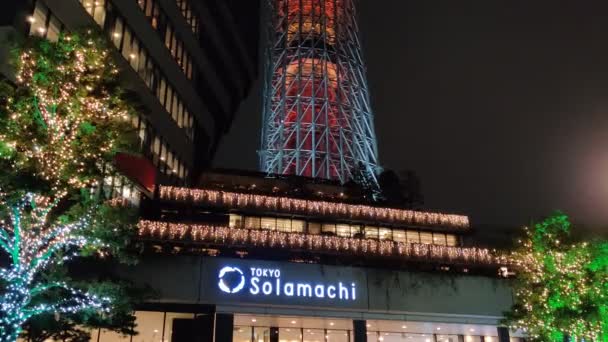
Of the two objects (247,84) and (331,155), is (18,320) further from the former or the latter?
(331,155)

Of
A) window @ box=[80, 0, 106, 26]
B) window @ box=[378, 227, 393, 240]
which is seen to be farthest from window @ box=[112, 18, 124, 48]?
window @ box=[378, 227, 393, 240]

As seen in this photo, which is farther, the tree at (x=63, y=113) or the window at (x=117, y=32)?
the window at (x=117, y=32)

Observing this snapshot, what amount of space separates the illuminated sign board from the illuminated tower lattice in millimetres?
34119

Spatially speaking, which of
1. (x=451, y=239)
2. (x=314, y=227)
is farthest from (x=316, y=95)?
(x=314, y=227)

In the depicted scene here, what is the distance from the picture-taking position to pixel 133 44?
34062 mm

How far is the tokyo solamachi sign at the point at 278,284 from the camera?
1109 inches

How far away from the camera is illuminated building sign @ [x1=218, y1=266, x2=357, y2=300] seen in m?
28.2

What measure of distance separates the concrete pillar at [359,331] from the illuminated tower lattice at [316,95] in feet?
114

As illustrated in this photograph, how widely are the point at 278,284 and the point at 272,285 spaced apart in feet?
1.04

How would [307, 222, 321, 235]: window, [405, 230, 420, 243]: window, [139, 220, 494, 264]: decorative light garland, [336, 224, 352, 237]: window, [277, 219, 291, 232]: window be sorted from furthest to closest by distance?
1. [405, 230, 420, 243]: window
2. [336, 224, 352, 237]: window
3. [307, 222, 321, 235]: window
4. [277, 219, 291, 232]: window
5. [139, 220, 494, 264]: decorative light garland

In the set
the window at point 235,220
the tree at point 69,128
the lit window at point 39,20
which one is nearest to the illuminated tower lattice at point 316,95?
the window at point 235,220

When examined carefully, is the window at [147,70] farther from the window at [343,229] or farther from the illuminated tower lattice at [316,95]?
the illuminated tower lattice at [316,95]

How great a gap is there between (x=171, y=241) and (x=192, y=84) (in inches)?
700

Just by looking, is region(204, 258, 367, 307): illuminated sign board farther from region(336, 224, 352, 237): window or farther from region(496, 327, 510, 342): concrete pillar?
region(496, 327, 510, 342): concrete pillar
